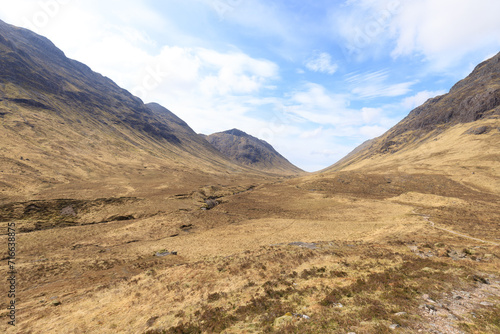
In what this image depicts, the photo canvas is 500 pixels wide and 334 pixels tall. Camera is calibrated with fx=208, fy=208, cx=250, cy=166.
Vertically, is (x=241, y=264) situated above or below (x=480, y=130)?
below

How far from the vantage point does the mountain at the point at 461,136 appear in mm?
81500

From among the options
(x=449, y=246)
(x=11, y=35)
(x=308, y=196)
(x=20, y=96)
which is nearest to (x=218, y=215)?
(x=308, y=196)

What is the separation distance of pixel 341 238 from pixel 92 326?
2853 cm

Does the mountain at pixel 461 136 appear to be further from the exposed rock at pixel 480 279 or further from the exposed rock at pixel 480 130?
the exposed rock at pixel 480 279

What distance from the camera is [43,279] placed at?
19.7 meters

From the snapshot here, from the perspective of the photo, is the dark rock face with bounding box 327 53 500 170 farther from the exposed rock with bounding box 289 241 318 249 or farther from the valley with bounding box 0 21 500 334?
the exposed rock with bounding box 289 241 318 249

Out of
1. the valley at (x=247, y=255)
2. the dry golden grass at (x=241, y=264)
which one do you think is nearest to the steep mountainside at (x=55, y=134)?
the valley at (x=247, y=255)

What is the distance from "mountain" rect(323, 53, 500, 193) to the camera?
267 feet

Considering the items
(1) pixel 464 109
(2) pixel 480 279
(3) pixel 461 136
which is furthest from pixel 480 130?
(2) pixel 480 279

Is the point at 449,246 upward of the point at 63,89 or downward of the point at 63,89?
downward

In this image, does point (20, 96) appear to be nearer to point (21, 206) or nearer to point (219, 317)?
point (21, 206)

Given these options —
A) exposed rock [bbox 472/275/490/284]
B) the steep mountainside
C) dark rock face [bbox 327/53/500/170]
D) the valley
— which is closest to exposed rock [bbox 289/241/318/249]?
the valley

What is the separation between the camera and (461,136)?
115m

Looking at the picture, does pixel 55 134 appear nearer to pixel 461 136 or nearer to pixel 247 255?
pixel 247 255
